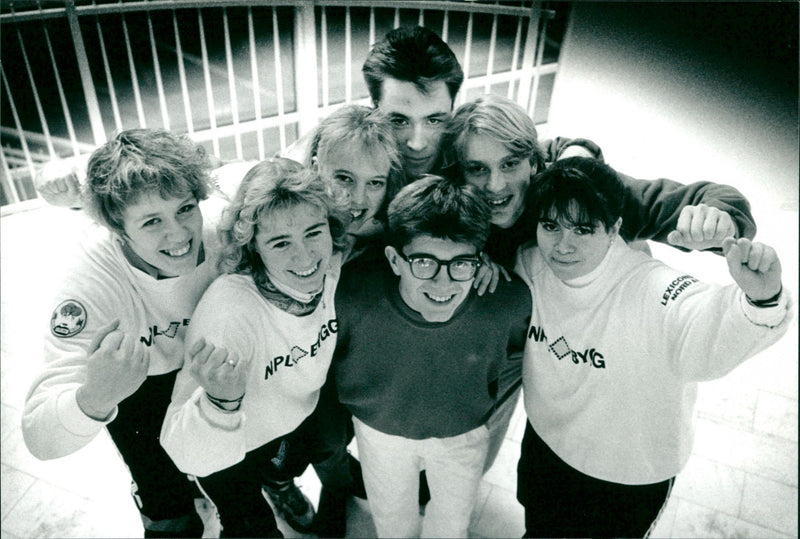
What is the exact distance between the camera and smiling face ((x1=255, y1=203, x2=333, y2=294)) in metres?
1.56

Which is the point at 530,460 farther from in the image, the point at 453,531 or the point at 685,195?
the point at 685,195

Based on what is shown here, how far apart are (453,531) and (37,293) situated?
10.1 ft

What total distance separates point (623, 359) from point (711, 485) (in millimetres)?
1482

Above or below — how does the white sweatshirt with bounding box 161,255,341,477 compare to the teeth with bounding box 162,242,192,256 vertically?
below

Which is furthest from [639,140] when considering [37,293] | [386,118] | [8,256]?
[8,256]

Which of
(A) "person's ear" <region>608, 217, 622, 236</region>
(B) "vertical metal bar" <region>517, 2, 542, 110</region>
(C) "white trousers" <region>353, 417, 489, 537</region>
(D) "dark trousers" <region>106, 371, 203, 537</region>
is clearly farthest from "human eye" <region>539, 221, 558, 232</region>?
(B) "vertical metal bar" <region>517, 2, 542, 110</region>

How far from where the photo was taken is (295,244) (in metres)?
1.57

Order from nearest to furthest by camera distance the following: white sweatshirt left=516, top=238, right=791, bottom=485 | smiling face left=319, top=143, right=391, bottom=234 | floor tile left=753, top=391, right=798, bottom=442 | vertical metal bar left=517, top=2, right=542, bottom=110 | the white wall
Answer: white sweatshirt left=516, top=238, right=791, bottom=485 → smiling face left=319, top=143, right=391, bottom=234 → floor tile left=753, top=391, right=798, bottom=442 → the white wall → vertical metal bar left=517, top=2, right=542, bottom=110

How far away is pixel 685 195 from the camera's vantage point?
1772 mm

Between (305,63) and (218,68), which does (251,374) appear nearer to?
(305,63)

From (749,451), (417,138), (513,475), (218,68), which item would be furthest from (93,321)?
(218,68)

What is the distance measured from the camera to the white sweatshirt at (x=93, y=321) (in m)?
1.38

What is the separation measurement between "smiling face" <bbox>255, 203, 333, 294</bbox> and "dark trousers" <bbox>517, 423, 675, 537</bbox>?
108 cm

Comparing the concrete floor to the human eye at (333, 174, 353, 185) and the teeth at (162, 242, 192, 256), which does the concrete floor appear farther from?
the human eye at (333, 174, 353, 185)
